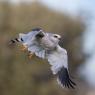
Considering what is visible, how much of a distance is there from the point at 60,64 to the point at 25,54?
15821mm

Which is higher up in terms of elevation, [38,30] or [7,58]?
[38,30]

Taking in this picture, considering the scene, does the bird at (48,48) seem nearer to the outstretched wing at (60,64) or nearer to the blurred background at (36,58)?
the outstretched wing at (60,64)

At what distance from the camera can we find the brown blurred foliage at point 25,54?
2530 cm

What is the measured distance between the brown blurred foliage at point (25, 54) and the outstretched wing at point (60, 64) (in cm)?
1520

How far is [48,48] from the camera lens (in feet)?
29.5

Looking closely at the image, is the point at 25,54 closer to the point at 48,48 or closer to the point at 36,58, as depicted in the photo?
the point at 36,58

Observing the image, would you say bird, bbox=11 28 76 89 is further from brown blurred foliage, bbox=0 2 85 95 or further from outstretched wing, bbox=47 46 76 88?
brown blurred foliage, bbox=0 2 85 95

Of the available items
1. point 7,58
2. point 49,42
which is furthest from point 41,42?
point 7,58

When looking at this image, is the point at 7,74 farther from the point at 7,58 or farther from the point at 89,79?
the point at 89,79

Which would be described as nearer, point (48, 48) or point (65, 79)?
point (48, 48)

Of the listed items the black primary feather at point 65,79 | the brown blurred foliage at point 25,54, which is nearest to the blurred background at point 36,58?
the brown blurred foliage at point 25,54

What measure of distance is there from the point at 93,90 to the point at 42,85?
4064 mm

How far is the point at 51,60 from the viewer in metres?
9.05

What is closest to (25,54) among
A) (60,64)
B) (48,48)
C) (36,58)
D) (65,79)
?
(36,58)
